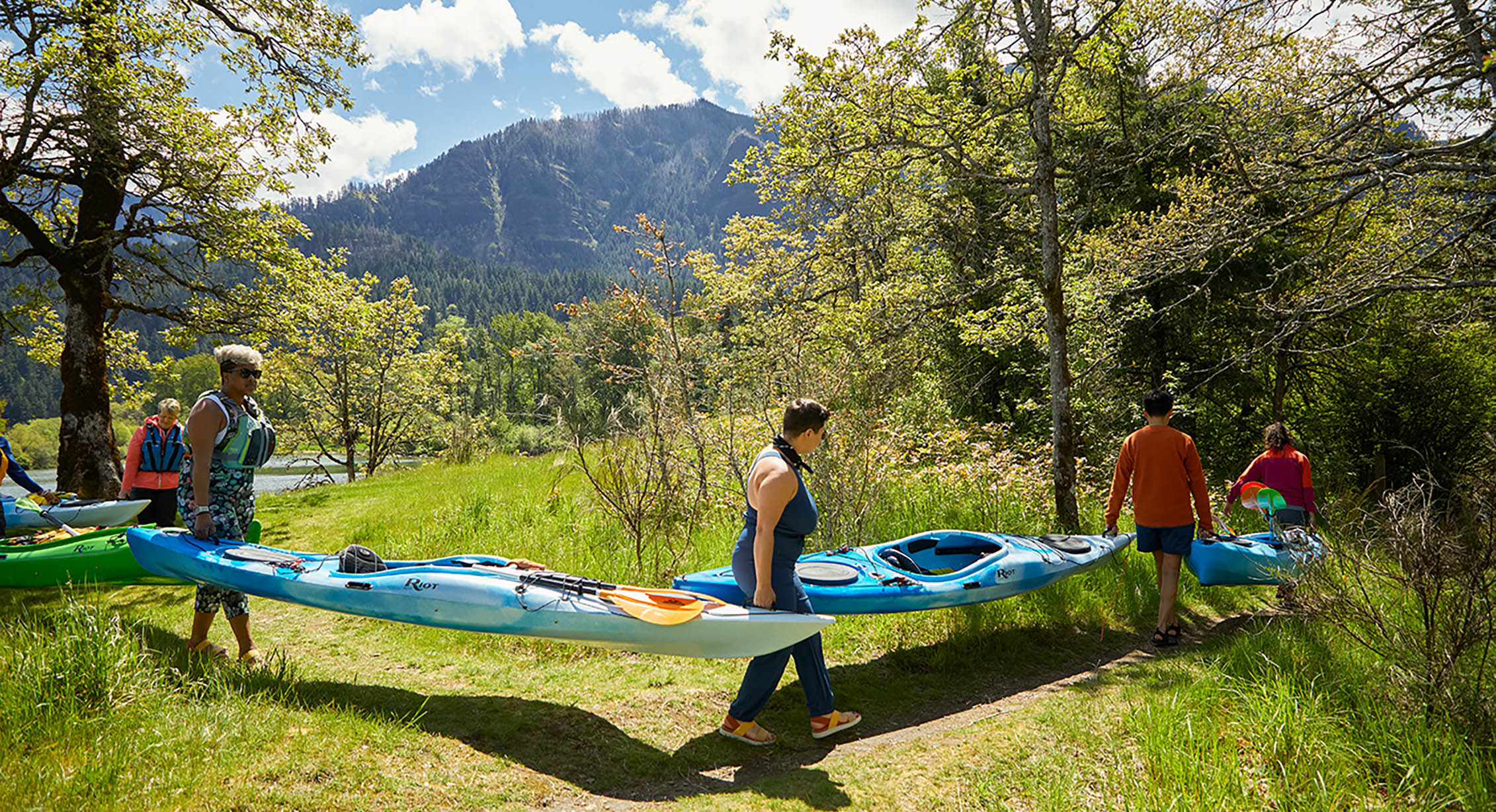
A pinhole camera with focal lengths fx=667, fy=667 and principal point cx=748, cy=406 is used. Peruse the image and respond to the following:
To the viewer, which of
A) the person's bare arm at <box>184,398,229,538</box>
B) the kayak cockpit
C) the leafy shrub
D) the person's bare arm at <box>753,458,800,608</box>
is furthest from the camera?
the kayak cockpit

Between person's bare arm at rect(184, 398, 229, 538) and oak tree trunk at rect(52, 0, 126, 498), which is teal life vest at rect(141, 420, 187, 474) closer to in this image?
person's bare arm at rect(184, 398, 229, 538)

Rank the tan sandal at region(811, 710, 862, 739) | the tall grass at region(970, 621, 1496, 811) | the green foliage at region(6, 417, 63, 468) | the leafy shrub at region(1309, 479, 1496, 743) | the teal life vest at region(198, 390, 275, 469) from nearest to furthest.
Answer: the tall grass at region(970, 621, 1496, 811)
the leafy shrub at region(1309, 479, 1496, 743)
the tan sandal at region(811, 710, 862, 739)
the teal life vest at region(198, 390, 275, 469)
the green foliage at region(6, 417, 63, 468)

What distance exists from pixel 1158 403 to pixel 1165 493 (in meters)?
0.73

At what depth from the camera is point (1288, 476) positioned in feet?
20.0

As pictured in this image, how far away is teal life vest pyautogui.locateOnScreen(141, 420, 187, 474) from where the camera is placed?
22.6 ft

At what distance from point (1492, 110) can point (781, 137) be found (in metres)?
7.62

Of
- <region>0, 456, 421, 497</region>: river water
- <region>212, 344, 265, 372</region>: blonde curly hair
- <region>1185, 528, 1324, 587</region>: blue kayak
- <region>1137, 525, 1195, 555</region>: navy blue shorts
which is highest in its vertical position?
<region>212, 344, 265, 372</region>: blonde curly hair

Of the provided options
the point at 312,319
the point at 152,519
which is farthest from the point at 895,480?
the point at 312,319

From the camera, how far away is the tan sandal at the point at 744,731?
12.9ft

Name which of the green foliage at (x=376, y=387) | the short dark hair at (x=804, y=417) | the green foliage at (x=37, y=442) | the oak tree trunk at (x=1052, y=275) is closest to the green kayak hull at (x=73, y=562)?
the short dark hair at (x=804, y=417)

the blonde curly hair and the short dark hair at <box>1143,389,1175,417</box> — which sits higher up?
the blonde curly hair

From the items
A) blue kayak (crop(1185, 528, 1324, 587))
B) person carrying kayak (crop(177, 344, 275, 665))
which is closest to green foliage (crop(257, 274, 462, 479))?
person carrying kayak (crop(177, 344, 275, 665))

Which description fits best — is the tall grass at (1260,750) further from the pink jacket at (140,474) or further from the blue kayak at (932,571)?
the pink jacket at (140,474)

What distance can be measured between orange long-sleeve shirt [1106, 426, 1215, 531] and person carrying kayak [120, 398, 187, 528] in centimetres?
902
